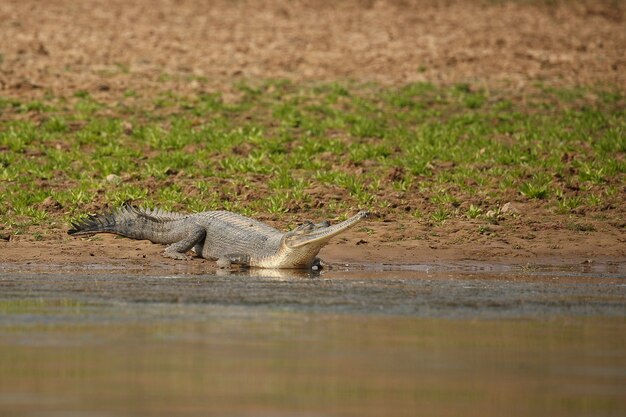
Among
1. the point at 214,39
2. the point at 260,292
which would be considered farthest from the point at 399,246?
the point at 214,39

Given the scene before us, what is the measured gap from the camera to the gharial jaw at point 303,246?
12.8m

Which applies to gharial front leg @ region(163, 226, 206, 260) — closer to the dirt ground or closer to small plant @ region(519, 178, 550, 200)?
the dirt ground

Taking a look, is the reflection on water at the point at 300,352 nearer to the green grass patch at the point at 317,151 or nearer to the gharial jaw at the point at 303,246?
the gharial jaw at the point at 303,246

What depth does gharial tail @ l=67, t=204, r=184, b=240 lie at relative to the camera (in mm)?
14578

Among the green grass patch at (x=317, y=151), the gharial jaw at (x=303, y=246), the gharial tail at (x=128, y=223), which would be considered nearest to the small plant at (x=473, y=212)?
the green grass patch at (x=317, y=151)

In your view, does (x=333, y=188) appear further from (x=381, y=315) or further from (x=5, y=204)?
(x=381, y=315)

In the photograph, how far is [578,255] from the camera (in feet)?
46.3

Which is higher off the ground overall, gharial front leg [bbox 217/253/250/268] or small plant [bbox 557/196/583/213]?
small plant [bbox 557/196/583/213]

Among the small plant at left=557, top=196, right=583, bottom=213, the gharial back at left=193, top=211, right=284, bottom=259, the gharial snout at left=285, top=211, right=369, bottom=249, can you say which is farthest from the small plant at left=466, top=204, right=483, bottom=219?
the gharial snout at left=285, top=211, right=369, bottom=249

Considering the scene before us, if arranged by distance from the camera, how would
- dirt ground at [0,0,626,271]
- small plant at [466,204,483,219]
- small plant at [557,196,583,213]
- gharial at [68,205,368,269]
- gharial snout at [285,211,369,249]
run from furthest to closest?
small plant at [557,196,583,213]
small plant at [466,204,483,219]
dirt ground at [0,0,626,271]
gharial at [68,205,368,269]
gharial snout at [285,211,369,249]

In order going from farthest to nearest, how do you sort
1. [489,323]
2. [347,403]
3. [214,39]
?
[214,39] → [489,323] → [347,403]

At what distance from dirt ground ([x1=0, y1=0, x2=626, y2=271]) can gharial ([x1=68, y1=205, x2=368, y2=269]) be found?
0.21 meters

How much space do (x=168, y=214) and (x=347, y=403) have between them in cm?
893

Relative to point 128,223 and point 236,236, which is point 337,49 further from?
point 236,236
